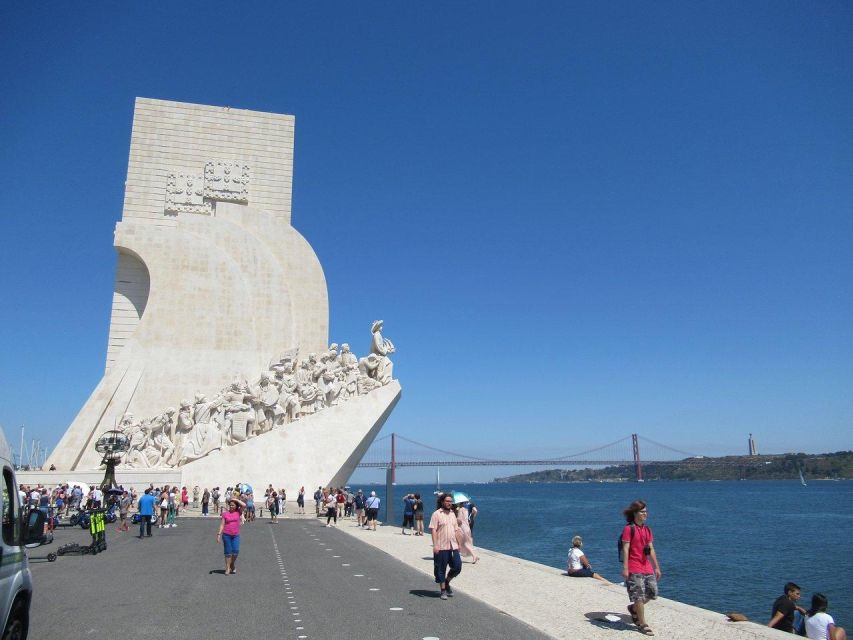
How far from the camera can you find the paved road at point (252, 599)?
407 centimetres

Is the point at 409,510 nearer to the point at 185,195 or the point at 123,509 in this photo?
the point at 123,509

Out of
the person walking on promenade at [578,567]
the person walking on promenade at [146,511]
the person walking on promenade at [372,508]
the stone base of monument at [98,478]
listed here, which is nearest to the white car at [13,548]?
the person walking on promenade at [578,567]

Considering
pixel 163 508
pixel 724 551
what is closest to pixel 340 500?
pixel 163 508

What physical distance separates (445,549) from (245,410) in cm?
1300

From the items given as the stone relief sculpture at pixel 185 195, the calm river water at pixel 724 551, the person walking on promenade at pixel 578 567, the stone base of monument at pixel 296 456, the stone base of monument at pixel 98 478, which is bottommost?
the calm river water at pixel 724 551

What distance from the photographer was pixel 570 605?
510 centimetres

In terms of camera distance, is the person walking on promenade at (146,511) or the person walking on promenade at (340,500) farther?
the person walking on promenade at (340,500)

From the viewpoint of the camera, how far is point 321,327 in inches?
843

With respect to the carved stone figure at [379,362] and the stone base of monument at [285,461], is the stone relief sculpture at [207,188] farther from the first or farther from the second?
the stone base of monument at [285,461]

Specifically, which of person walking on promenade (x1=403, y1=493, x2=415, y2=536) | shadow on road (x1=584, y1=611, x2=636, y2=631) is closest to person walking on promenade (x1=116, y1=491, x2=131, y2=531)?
person walking on promenade (x1=403, y1=493, x2=415, y2=536)

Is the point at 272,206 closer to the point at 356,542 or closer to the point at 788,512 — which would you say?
the point at 356,542

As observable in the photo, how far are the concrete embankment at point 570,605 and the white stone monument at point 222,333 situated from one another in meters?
10.1

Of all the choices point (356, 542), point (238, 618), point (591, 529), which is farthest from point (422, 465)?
point (238, 618)

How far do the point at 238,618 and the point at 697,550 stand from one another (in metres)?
14.8
